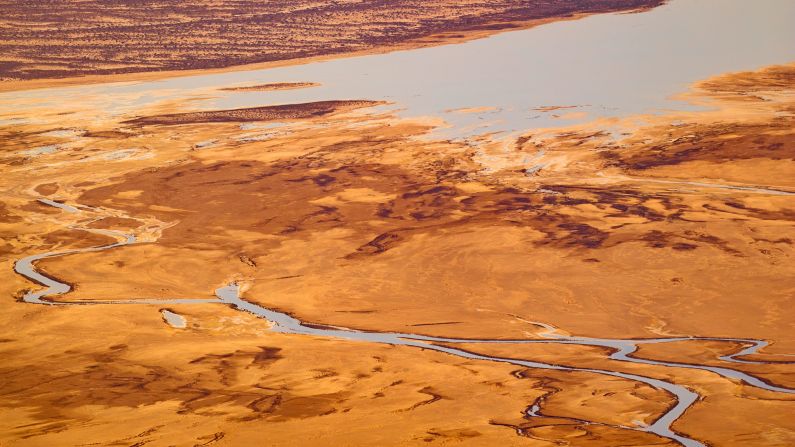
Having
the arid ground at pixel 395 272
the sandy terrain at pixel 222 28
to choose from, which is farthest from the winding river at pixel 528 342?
the sandy terrain at pixel 222 28

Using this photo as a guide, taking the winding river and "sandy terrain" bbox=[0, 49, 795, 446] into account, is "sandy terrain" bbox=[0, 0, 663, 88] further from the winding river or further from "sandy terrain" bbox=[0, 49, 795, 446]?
the winding river

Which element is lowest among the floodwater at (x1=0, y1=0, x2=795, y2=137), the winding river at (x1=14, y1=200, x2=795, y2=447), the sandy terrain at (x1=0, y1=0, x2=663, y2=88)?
the winding river at (x1=14, y1=200, x2=795, y2=447)

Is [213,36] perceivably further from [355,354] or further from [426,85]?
[355,354]

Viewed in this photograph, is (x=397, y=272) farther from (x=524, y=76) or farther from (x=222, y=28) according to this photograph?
(x=222, y=28)

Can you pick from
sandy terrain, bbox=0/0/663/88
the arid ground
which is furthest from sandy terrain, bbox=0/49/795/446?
sandy terrain, bbox=0/0/663/88

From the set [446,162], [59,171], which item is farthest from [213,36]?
[446,162]
